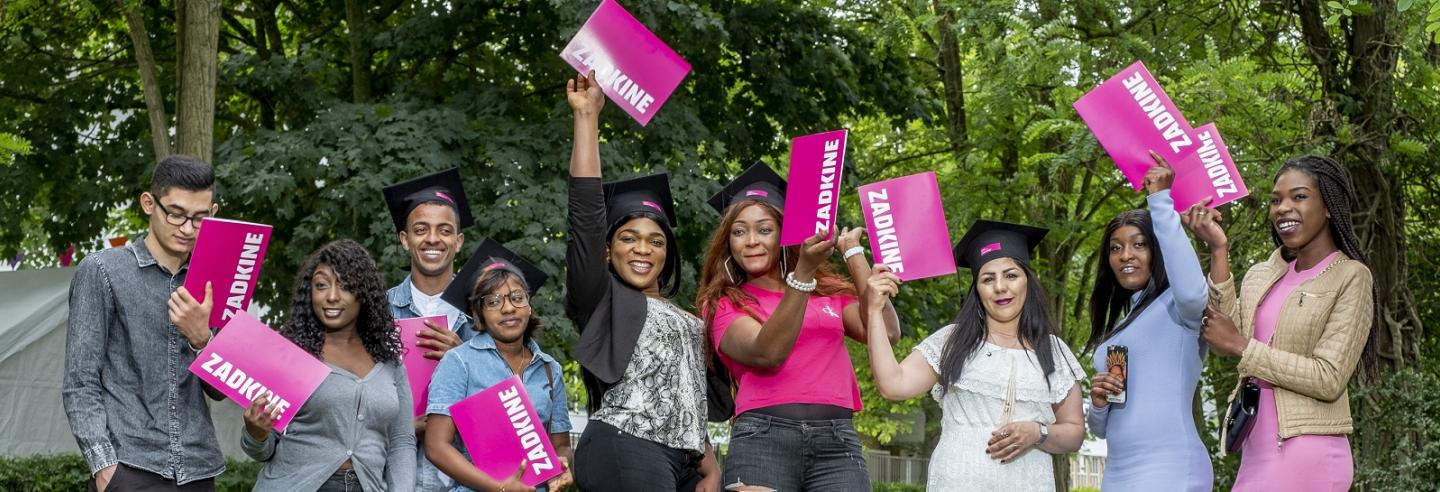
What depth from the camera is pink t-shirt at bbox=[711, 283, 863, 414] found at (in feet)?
16.4

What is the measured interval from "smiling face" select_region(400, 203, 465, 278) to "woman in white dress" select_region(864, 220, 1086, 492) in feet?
6.39

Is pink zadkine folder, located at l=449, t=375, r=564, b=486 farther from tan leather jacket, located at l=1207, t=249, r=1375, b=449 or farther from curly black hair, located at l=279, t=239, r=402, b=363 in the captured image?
tan leather jacket, located at l=1207, t=249, r=1375, b=449

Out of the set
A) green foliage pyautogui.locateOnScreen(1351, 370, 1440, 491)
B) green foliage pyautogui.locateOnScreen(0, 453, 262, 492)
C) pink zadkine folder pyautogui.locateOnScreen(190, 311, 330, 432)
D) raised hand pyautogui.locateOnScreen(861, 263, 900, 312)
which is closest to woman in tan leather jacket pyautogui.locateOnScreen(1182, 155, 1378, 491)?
raised hand pyautogui.locateOnScreen(861, 263, 900, 312)

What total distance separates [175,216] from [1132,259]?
3.51 m

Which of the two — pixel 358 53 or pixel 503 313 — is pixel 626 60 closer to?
pixel 503 313

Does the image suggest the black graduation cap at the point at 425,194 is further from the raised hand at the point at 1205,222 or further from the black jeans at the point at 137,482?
the raised hand at the point at 1205,222

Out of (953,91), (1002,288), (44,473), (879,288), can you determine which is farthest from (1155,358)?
(953,91)

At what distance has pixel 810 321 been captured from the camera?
5113 millimetres

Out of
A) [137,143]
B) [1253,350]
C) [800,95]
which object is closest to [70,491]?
[137,143]

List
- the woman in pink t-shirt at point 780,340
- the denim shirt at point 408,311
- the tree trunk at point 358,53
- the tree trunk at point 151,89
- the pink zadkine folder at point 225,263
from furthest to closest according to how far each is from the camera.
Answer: the tree trunk at point 358,53 < the tree trunk at point 151,89 < the denim shirt at point 408,311 < the woman in pink t-shirt at point 780,340 < the pink zadkine folder at point 225,263

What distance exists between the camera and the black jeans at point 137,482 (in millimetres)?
4590

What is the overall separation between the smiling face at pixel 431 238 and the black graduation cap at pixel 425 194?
68 mm

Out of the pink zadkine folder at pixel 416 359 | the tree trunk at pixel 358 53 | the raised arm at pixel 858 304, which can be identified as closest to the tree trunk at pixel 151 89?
the tree trunk at pixel 358 53

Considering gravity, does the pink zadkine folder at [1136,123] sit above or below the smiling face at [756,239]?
above
